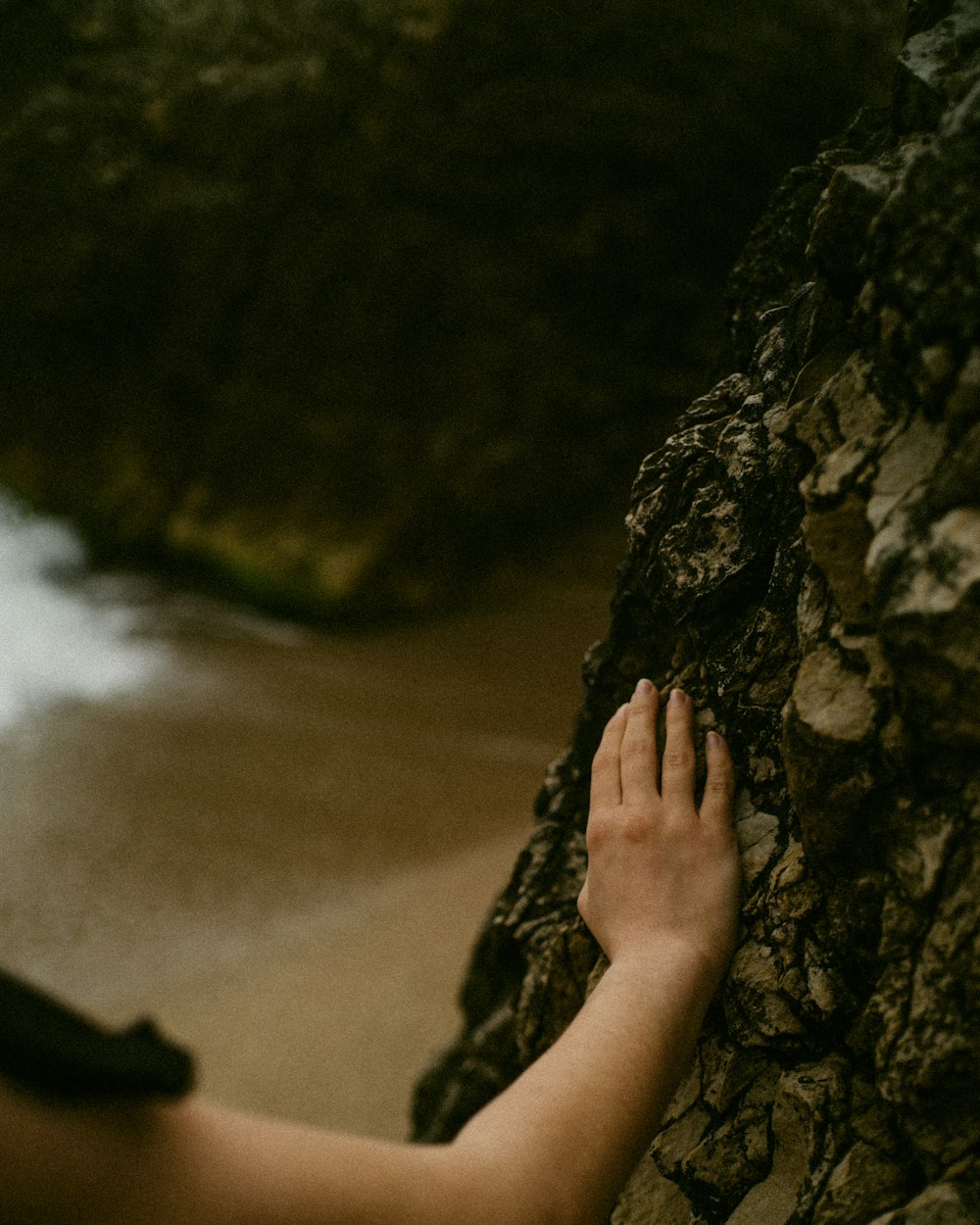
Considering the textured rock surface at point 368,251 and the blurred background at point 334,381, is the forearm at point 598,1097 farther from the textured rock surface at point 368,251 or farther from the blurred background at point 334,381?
the textured rock surface at point 368,251

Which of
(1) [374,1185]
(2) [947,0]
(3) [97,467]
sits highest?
(3) [97,467]

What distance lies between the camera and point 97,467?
5.77 meters

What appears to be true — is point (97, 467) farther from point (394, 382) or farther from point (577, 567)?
point (577, 567)

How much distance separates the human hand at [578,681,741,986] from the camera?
0.94 m

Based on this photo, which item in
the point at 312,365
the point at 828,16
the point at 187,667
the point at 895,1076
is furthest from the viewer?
the point at 312,365

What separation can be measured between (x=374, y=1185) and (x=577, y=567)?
4.24m

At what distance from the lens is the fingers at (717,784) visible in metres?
1.01

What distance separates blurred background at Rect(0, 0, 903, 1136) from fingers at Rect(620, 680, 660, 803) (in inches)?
81.4

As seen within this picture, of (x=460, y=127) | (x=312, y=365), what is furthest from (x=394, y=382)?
(x=460, y=127)

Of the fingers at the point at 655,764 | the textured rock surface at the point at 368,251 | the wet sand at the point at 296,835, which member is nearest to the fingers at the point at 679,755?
the fingers at the point at 655,764

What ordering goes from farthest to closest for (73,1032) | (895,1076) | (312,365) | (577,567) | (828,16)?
(312,365) < (577,567) < (828,16) < (895,1076) < (73,1032)

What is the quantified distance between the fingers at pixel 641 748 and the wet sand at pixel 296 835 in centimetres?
139

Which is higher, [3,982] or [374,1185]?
[3,982]

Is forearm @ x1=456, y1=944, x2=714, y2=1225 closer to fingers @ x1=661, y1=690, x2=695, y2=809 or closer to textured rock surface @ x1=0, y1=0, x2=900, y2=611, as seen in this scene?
fingers @ x1=661, y1=690, x2=695, y2=809
